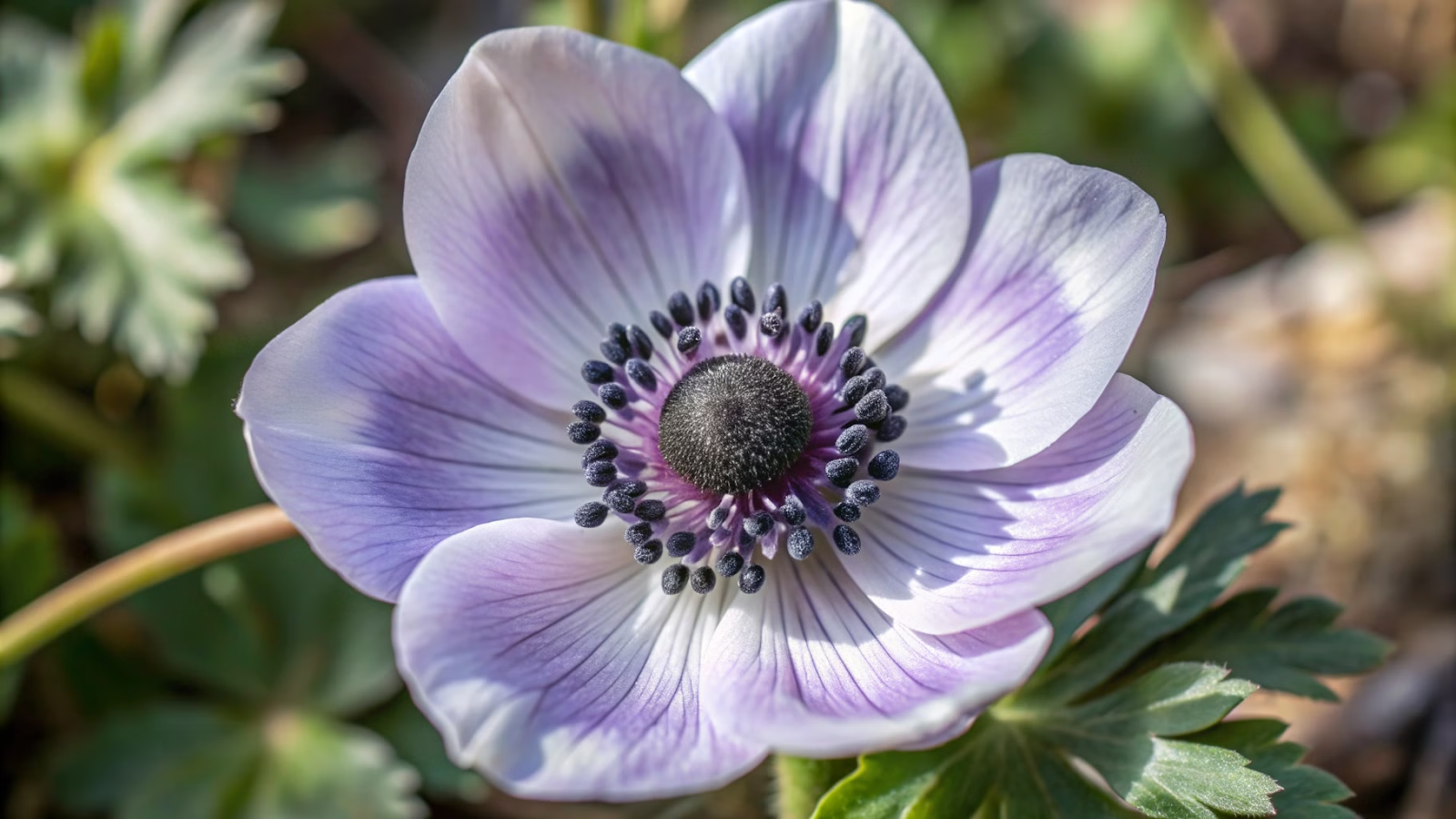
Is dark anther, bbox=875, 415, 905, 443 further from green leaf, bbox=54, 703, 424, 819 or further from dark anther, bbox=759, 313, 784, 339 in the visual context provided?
green leaf, bbox=54, 703, 424, 819

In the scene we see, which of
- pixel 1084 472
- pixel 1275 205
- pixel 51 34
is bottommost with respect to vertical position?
pixel 51 34

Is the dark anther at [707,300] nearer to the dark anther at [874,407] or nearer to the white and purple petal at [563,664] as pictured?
the dark anther at [874,407]

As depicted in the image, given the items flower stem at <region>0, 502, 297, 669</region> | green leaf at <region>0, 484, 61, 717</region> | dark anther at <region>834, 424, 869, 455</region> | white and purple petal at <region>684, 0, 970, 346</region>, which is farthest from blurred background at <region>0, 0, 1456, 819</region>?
dark anther at <region>834, 424, 869, 455</region>

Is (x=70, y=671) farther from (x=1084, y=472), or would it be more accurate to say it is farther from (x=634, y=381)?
(x=1084, y=472)

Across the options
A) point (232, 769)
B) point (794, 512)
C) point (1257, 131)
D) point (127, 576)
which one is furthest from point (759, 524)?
point (1257, 131)

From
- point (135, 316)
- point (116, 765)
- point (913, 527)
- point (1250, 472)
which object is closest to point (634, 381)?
point (913, 527)

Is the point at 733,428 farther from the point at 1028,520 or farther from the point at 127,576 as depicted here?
the point at 127,576
